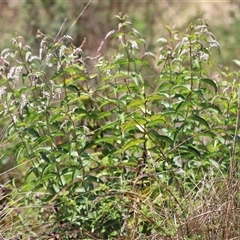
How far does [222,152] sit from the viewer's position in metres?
3.61

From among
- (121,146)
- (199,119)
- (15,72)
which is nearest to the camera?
(15,72)

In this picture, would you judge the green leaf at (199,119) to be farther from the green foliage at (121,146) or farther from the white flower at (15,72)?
the white flower at (15,72)

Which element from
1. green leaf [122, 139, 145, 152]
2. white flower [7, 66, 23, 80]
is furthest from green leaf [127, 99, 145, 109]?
white flower [7, 66, 23, 80]

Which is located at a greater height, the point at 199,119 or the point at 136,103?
the point at 136,103

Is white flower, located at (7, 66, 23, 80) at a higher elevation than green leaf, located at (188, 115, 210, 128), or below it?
higher

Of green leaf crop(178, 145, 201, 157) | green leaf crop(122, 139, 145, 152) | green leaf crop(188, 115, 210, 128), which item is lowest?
green leaf crop(178, 145, 201, 157)

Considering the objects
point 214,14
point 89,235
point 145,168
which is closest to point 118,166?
point 145,168

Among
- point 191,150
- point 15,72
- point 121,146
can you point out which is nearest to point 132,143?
point 121,146

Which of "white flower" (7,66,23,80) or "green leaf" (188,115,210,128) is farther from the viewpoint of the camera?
"green leaf" (188,115,210,128)

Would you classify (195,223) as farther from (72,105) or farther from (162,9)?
(162,9)

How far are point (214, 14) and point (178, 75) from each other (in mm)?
6490

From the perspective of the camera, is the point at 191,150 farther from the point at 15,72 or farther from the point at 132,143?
the point at 15,72

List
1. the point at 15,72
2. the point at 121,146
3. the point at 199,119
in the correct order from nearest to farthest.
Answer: the point at 15,72, the point at 199,119, the point at 121,146

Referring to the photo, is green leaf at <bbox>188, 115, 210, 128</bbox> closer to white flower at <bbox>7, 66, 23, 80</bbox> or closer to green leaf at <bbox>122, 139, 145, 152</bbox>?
green leaf at <bbox>122, 139, 145, 152</bbox>
